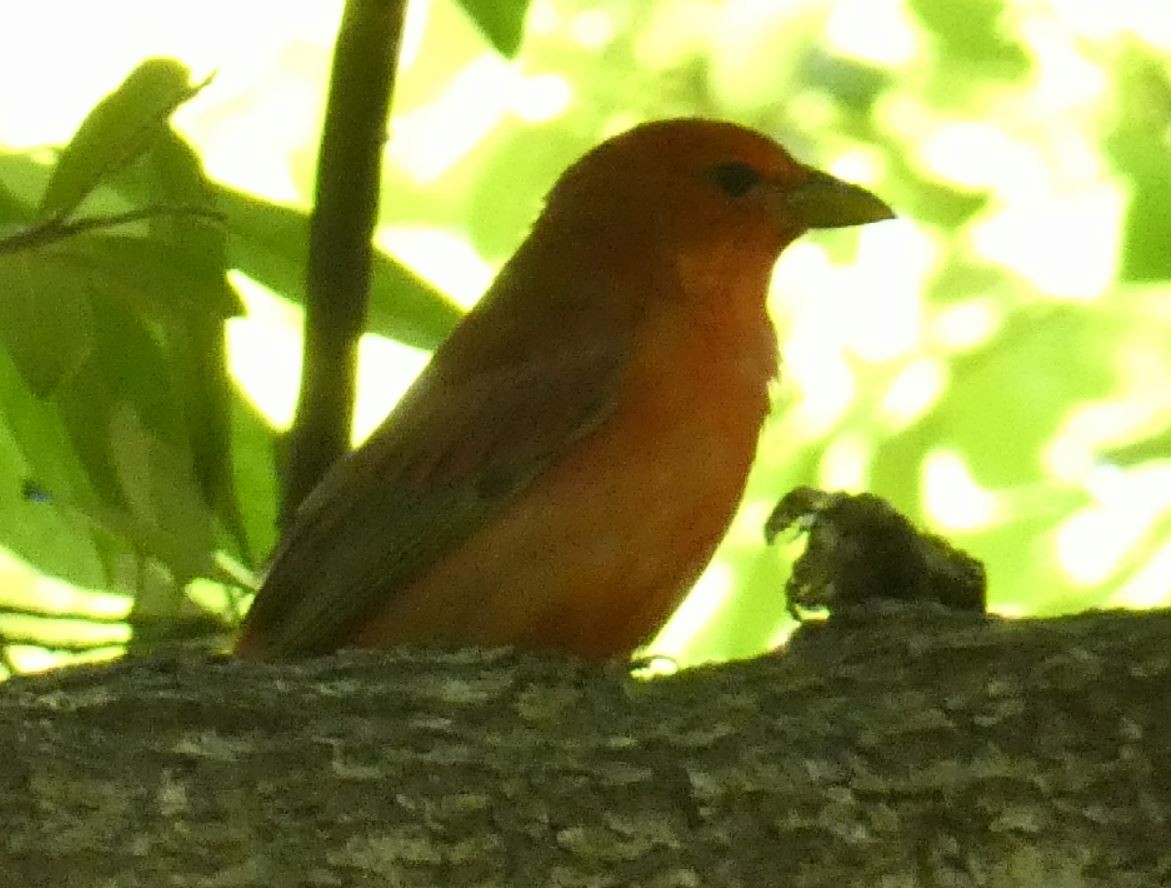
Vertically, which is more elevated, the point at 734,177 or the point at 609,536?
the point at 734,177

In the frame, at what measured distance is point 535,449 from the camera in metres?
2.48

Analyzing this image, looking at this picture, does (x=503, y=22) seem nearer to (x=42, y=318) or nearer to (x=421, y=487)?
(x=421, y=487)

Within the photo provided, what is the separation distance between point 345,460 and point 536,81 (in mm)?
1253

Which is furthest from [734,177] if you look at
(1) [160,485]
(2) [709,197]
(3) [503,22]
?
(1) [160,485]

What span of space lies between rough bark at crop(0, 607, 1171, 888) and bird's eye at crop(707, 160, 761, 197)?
1.18 meters

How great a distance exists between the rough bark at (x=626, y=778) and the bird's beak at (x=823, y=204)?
3.74 feet

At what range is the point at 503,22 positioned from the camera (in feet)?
8.09

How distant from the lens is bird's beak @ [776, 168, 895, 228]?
9.66 feet

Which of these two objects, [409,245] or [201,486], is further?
[409,245]

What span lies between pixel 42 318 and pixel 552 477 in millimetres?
728

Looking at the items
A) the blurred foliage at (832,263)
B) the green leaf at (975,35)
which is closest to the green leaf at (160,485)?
the blurred foliage at (832,263)

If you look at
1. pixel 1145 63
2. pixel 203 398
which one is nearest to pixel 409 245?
pixel 203 398

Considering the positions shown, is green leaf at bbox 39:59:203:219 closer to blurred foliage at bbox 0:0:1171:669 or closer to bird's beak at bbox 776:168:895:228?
blurred foliage at bbox 0:0:1171:669

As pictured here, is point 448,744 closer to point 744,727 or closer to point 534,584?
point 744,727
